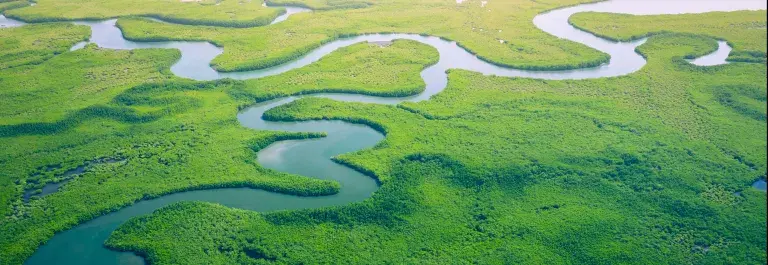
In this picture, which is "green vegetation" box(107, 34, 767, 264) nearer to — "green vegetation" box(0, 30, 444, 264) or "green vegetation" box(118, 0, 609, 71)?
"green vegetation" box(0, 30, 444, 264)

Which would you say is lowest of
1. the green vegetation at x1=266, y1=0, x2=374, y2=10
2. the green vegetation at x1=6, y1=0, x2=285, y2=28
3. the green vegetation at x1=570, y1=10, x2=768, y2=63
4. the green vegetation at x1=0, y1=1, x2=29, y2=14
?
the green vegetation at x1=0, y1=1, x2=29, y2=14

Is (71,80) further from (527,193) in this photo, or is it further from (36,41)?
(527,193)

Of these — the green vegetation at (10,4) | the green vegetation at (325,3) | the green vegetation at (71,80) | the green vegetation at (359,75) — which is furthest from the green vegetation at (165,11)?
the green vegetation at (359,75)

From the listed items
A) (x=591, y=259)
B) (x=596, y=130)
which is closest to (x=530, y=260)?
(x=591, y=259)

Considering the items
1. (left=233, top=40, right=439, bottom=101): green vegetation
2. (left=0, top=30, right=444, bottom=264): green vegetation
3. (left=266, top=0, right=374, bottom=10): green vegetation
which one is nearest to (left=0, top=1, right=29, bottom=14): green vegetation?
(left=0, top=30, right=444, bottom=264): green vegetation

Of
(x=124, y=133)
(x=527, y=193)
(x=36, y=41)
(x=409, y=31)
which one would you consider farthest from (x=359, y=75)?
(x=36, y=41)

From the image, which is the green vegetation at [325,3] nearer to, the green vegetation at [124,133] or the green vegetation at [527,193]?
the green vegetation at [124,133]

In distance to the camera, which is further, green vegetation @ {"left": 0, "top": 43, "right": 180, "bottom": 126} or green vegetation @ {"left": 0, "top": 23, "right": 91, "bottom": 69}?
green vegetation @ {"left": 0, "top": 23, "right": 91, "bottom": 69}
